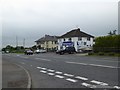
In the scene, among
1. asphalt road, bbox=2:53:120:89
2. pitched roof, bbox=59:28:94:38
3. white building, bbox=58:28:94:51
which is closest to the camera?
asphalt road, bbox=2:53:120:89

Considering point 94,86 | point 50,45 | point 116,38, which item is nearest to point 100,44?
point 116,38

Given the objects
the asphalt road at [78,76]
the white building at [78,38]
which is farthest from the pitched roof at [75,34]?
the asphalt road at [78,76]

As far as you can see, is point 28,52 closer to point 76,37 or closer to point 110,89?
point 76,37

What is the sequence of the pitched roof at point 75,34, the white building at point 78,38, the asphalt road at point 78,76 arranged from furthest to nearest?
the pitched roof at point 75,34
the white building at point 78,38
the asphalt road at point 78,76

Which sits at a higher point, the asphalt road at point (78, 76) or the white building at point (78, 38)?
the white building at point (78, 38)

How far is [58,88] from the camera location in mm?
11836

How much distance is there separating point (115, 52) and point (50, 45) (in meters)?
93.7

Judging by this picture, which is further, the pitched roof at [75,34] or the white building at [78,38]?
the pitched roof at [75,34]

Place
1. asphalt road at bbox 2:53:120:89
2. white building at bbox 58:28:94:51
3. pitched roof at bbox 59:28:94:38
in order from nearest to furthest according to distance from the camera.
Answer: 1. asphalt road at bbox 2:53:120:89
2. white building at bbox 58:28:94:51
3. pitched roof at bbox 59:28:94:38

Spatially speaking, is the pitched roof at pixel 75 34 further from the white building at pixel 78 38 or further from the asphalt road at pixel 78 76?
the asphalt road at pixel 78 76

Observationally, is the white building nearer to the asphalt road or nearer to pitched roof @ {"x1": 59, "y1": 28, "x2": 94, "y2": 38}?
pitched roof @ {"x1": 59, "y1": 28, "x2": 94, "y2": 38}

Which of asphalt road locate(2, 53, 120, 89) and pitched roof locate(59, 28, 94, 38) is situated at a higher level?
pitched roof locate(59, 28, 94, 38)

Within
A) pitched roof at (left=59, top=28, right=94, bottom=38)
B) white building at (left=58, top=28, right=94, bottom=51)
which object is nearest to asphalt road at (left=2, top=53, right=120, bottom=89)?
white building at (left=58, top=28, right=94, bottom=51)

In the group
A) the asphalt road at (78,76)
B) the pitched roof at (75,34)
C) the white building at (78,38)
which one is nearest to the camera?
the asphalt road at (78,76)
